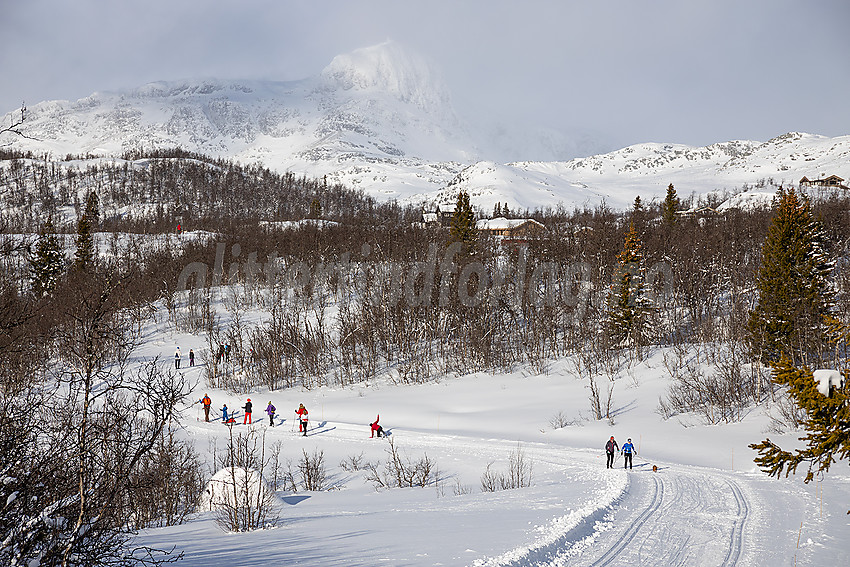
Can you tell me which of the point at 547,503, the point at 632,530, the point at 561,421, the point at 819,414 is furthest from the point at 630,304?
the point at 819,414

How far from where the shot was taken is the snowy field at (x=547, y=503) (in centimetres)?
990

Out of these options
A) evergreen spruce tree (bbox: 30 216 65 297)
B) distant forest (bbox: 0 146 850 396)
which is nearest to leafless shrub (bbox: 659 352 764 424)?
distant forest (bbox: 0 146 850 396)

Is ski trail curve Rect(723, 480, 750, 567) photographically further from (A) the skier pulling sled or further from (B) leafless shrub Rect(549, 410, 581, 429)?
(A) the skier pulling sled

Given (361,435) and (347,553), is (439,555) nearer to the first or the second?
(347,553)

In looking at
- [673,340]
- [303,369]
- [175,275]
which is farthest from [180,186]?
[673,340]

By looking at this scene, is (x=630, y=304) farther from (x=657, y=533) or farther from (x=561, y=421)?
(x=657, y=533)

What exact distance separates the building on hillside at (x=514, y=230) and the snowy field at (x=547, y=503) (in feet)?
185

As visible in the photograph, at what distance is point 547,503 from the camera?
45.7 feet

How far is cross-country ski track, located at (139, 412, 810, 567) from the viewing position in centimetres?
940

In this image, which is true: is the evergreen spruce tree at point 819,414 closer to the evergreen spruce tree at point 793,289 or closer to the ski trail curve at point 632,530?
the ski trail curve at point 632,530

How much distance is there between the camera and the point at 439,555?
9.04 meters

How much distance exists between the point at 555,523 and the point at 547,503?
251cm

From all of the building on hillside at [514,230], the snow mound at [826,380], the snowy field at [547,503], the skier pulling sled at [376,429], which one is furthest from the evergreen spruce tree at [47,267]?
the snow mound at [826,380]

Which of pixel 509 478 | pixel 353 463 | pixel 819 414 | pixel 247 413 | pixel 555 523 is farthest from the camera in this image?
pixel 247 413
